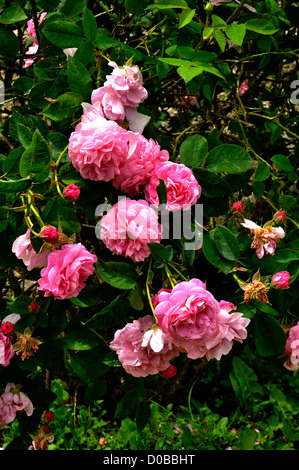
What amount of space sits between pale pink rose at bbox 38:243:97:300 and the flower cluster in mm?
126

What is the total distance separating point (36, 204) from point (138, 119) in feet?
0.84

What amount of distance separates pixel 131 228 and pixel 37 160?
7.7 inches

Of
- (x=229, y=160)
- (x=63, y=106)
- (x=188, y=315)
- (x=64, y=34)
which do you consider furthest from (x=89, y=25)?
(x=188, y=315)

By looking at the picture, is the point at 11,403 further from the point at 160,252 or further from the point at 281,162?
the point at 281,162

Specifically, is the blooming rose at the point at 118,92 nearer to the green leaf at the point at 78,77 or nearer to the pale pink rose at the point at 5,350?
the green leaf at the point at 78,77

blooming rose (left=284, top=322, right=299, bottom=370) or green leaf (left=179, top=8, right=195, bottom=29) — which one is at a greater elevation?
green leaf (left=179, top=8, right=195, bottom=29)

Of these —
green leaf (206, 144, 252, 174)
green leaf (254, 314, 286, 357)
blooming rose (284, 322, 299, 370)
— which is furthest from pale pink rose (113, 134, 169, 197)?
blooming rose (284, 322, 299, 370)

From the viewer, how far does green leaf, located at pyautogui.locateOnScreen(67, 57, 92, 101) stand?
930mm

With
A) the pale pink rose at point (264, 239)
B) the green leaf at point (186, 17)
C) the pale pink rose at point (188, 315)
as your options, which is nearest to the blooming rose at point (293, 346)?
the pale pink rose at point (264, 239)

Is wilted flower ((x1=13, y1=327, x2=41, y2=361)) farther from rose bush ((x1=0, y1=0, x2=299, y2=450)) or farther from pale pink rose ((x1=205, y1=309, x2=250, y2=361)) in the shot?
pale pink rose ((x1=205, y1=309, x2=250, y2=361))

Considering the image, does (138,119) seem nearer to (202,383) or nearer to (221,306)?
(221,306)

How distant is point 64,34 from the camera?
1006mm
